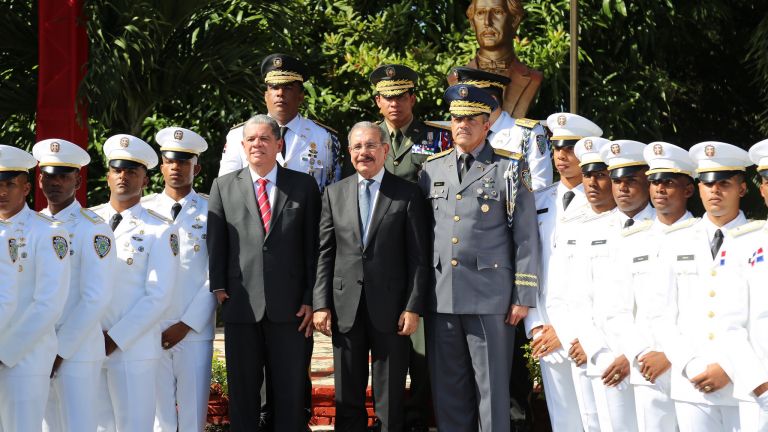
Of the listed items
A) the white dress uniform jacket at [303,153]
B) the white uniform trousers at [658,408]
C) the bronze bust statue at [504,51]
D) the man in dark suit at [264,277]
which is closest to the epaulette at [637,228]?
the white uniform trousers at [658,408]

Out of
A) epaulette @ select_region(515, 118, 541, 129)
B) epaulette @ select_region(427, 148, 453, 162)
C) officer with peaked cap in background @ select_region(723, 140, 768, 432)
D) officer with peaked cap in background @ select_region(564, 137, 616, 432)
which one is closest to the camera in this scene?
officer with peaked cap in background @ select_region(723, 140, 768, 432)

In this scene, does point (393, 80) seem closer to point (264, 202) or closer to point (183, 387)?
point (264, 202)

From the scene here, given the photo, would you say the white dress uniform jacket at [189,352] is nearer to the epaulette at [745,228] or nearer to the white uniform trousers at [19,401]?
the white uniform trousers at [19,401]

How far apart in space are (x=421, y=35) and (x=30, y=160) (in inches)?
277

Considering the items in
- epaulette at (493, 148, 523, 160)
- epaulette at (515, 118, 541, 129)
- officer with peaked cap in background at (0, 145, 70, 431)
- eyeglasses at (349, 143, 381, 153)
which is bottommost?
officer with peaked cap in background at (0, 145, 70, 431)

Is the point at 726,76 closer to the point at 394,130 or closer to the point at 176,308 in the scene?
the point at 394,130

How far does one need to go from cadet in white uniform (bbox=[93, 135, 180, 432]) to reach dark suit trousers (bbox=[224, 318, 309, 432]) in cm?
41

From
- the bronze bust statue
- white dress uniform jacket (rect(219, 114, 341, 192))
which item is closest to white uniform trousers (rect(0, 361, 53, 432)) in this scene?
white dress uniform jacket (rect(219, 114, 341, 192))

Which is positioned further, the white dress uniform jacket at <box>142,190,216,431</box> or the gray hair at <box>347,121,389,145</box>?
the white dress uniform jacket at <box>142,190,216,431</box>

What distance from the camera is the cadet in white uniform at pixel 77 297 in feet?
18.1

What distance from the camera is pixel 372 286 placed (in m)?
5.76

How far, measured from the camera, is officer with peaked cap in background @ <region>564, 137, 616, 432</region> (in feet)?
18.7

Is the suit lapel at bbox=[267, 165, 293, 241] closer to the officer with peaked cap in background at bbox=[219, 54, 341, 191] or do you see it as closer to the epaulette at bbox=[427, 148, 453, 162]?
the officer with peaked cap in background at bbox=[219, 54, 341, 191]

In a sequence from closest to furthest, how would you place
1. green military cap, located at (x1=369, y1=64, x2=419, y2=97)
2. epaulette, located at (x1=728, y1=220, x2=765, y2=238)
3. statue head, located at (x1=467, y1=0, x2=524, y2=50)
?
1. epaulette, located at (x1=728, y1=220, x2=765, y2=238)
2. green military cap, located at (x1=369, y1=64, x2=419, y2=97)
3. statue head, located at (x1=467, y1=0, x2=524, y2=50)
